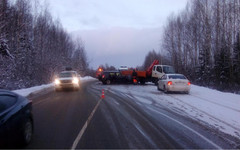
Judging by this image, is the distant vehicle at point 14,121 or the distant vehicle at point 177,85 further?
the distant vehicle at point 177,85

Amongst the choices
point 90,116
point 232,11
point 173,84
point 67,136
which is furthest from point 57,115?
point 232,11

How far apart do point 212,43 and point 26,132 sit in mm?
40988

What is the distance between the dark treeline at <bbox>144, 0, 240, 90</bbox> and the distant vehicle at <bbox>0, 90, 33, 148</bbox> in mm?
27316

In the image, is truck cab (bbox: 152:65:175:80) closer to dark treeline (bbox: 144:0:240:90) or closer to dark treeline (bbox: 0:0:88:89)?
dark treeline (bbox: 144:0:240:90)

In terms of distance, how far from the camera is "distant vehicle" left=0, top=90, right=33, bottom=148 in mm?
5605

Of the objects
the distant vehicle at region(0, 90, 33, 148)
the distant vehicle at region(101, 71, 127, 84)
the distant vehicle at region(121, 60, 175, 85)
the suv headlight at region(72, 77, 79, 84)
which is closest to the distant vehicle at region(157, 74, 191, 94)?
the suv headlight at region(72, 77, 79, 84)

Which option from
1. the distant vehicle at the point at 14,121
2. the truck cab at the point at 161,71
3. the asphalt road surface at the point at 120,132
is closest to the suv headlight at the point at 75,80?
the truck cab at the point at 161,71

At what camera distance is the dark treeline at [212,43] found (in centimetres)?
3669

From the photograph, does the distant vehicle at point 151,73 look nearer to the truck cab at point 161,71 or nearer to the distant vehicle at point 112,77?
the truck cab at point 161,71

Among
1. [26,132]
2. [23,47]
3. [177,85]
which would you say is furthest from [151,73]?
[26,132]

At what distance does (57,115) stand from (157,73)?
70.8 ft

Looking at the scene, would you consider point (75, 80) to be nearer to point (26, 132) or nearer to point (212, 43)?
point (26, 132)

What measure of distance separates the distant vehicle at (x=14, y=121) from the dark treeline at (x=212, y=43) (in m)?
27.3

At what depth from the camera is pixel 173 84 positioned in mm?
20188
